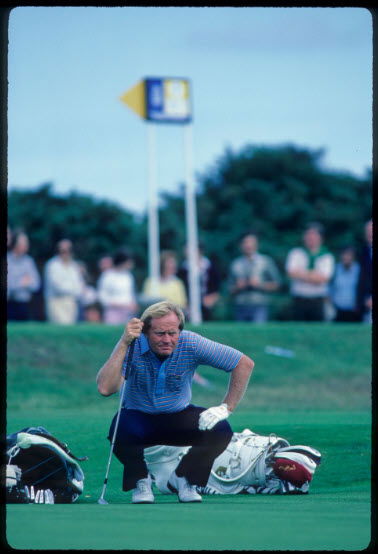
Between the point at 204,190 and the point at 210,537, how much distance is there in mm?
62196

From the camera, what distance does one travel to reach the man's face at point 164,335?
7.22 metres

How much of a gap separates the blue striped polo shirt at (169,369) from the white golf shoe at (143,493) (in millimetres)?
414

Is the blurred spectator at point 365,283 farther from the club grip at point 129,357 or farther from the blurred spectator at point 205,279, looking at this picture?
the club grip at point 129,357

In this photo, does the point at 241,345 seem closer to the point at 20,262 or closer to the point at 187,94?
the point at 20,262

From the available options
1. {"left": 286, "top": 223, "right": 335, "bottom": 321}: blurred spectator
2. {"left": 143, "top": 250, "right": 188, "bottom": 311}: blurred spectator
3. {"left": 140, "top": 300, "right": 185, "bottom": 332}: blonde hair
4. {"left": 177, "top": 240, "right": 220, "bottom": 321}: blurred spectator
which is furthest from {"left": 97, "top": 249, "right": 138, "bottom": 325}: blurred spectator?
{"left": 140, "top": 300, "right": 185, "bottom": 332}: blonde hair

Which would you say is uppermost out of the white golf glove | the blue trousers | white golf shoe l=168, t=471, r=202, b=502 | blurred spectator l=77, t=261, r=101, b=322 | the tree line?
the tree line

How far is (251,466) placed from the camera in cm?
777

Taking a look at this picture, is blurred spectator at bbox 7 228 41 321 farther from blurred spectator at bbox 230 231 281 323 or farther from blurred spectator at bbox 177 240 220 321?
blurred spectator at bbox 230 231 281 323

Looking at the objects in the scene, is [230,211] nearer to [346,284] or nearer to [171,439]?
[346,284]

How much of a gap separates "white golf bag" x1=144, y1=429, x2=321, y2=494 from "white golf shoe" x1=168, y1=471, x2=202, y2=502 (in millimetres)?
109

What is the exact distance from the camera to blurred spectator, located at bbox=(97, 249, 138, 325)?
16625 millimetres

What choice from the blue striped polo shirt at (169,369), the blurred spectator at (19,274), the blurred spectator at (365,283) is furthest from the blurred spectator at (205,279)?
the blue striped polo shirt at (169,369)

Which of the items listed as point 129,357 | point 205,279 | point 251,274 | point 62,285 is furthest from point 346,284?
point 129,357

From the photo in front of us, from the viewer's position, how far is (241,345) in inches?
646
